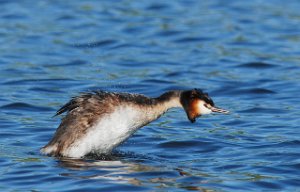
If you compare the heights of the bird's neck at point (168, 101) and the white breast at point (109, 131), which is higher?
the bird's neck at point (168, 101)

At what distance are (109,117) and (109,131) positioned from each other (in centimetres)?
17

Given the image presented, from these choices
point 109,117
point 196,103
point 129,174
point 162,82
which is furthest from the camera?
point 162,82

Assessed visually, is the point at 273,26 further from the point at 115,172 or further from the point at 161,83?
the point at 115,172

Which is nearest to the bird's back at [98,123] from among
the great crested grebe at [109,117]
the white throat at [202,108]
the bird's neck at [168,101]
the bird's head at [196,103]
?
the great crested grebe at [109,117]

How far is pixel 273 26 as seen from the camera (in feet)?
73.4

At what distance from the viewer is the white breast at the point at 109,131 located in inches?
441

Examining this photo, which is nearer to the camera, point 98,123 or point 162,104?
point 98,123

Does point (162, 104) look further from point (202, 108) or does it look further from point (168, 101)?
point (202, 108)

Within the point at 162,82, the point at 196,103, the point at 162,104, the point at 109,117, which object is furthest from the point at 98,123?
Answer: the point at 162,82

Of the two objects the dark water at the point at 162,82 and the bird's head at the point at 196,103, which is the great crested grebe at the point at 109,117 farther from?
the dark water at the point at 162,82

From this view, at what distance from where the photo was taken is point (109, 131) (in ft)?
36.9

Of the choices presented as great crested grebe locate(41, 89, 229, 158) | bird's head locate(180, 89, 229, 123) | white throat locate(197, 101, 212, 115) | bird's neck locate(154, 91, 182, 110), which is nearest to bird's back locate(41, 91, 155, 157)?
great crested grebe locate(41, 89, 229, 158)

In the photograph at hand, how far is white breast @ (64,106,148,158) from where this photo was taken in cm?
1121

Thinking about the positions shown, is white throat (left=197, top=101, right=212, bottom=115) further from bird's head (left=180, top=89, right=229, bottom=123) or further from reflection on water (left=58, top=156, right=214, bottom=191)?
reflection on water (left=58, top=156, right=214, bottom=191)
